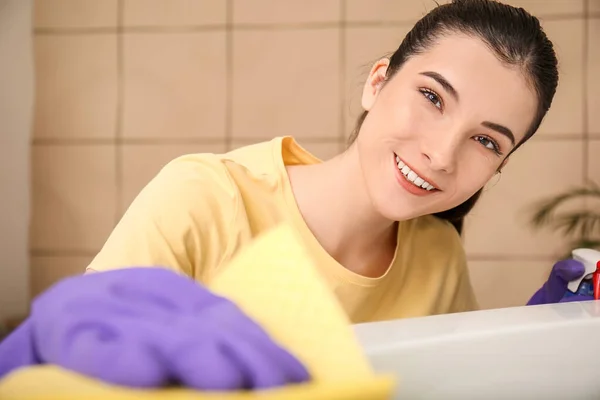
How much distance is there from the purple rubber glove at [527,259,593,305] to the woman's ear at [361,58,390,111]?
0.32 meters

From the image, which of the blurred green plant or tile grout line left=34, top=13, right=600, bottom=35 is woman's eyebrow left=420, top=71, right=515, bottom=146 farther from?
tile grout line left=34, top=13, right=600, bottom=35

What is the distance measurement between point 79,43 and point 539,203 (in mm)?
1375

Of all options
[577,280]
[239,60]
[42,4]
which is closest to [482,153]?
[577,280]

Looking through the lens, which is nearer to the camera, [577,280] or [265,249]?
[265,249]

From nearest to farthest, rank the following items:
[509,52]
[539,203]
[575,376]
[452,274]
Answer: [575,376] < [509,52] < [452,274] < [539,203]

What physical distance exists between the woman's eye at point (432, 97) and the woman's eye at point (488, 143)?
0.19 ft

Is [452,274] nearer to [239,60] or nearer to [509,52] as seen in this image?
[509,52]

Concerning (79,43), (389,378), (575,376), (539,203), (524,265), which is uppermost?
(79,43)

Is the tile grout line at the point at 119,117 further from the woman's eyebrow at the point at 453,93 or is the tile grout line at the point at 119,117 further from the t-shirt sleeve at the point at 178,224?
the woman's eyebrow at the point at 453,93

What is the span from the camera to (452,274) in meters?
0.94

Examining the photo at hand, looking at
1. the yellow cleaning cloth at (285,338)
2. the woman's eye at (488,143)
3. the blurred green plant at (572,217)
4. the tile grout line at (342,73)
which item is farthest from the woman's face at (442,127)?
the tile grout line at (342,73)

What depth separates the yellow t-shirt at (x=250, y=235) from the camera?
27.6 inches

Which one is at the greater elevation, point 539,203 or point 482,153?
point 482,153

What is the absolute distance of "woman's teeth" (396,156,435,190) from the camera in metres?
0.76
